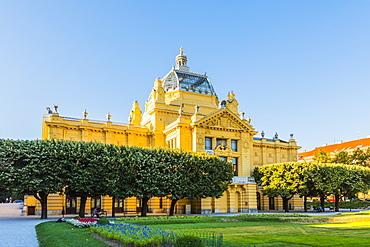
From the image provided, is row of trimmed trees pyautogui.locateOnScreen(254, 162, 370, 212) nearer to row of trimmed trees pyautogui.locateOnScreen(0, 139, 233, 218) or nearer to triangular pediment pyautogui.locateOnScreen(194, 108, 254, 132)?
triangular pediment pyautogui.locateOnScreen(194, 108, 254, 132)

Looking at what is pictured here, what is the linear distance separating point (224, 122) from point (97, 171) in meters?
26.4

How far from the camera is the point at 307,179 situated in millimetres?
56750

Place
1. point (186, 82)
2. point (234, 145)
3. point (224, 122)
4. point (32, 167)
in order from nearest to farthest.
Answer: point (32, 167) → point (224, 122) → point (234, 145) → point (186, 82)

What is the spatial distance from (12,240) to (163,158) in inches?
991

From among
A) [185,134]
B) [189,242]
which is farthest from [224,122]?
[189,242]

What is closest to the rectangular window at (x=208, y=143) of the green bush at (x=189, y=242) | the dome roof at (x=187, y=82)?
the dome roof at (x=187, y=82)

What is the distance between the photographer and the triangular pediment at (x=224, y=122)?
5766cm

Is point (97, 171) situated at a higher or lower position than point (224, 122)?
lower

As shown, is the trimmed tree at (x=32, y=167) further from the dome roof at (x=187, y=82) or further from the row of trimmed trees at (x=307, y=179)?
the row of trimmed trees at (x=307, y=179)

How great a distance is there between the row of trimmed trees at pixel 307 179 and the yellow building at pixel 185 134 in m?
3.15

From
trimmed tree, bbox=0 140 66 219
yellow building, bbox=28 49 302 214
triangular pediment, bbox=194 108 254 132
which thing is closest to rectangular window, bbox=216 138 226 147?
yellow building, bbox=28 49 302 214

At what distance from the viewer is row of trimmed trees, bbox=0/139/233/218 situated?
38656mm

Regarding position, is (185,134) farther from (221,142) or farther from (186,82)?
(186,82)

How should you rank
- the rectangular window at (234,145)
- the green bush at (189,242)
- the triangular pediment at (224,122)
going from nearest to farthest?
the green bush at (189,242)
the triangular pediment at (224,122)
the rectangular window at (234,145)
